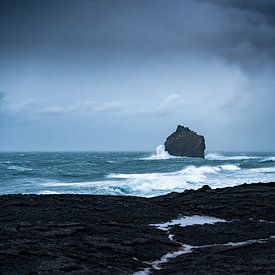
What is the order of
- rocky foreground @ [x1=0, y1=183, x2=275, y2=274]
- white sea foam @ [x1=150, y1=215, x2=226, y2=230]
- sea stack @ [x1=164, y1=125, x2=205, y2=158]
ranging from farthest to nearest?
sea stack @ [x1=164, y1=125, x2=205, y2=158], white sea foam @ [x1=150, y1=215, x2=226, y2=230], rocky foreground @ [x1=0, y1=183, x2=275, y2=274]

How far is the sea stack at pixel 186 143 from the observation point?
147 metres

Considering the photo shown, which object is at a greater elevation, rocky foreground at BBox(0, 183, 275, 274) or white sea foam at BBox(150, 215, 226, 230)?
rocky foreground at BBox(0, 183, 275, 274)

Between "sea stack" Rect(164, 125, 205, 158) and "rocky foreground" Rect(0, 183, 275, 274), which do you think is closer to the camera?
"rocky foreground" Rect(0, 183, 275, 274)

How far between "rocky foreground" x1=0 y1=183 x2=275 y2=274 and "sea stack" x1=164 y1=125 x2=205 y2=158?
123 metres

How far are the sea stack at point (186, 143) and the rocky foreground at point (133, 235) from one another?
123 meters

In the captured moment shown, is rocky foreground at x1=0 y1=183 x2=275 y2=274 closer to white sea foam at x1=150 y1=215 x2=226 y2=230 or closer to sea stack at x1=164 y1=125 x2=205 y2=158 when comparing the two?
white sea foam at x1=150 y1=215 x2=226 y2=230

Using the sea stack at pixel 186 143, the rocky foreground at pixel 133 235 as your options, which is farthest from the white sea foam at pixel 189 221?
the sea stack at pixel 186 143

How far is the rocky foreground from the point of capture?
37.6ft

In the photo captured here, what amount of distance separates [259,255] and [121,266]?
4.52 metres

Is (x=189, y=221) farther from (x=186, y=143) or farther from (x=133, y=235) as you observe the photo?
(x=186, y=143)

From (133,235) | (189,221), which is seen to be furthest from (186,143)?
(133,235)

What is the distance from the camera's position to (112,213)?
64.3 feet

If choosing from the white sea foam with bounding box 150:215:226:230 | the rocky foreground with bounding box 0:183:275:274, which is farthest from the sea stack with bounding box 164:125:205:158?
the white sea foam with bounding box 150:215:226:230

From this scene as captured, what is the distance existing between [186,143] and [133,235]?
13427 cm
